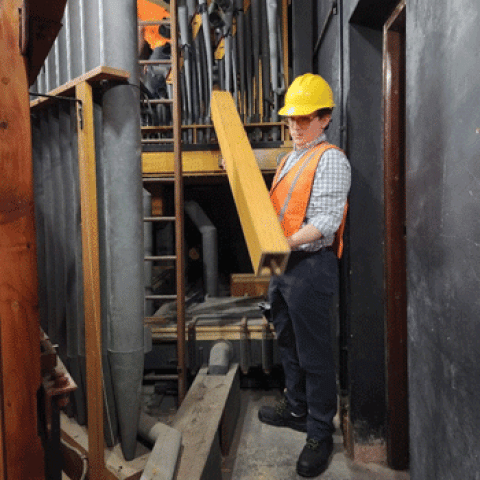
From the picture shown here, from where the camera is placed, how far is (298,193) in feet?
7.54

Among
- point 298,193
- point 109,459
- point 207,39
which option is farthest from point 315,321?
point 207,39

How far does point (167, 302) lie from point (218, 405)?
2.30 metres

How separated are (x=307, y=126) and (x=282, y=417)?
6.60 feet

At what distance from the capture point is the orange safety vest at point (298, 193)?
228 centimetres

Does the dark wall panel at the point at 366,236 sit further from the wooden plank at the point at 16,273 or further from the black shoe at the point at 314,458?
the wooden plank at the point at 16,273

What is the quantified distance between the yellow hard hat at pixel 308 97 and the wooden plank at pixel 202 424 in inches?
72.7

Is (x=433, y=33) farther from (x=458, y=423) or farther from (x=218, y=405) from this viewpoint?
(x=218, y=405)

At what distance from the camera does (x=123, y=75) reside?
222 cm

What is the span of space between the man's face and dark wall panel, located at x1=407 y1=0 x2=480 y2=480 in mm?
1016

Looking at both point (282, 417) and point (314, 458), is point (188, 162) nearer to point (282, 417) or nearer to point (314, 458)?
point (282, 417)

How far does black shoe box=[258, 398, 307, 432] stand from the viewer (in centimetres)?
288

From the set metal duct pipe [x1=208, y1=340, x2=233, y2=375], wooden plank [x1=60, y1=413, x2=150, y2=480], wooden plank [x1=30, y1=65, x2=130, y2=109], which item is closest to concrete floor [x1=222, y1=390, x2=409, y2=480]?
metal duct pipe [x1=208, y1=340, x2=233, y2=375]

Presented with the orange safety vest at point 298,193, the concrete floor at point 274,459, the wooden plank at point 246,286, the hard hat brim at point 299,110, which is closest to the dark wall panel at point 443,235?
the orange safety vest at point 298,193

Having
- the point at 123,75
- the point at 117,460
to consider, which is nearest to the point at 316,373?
the point at 117,460
